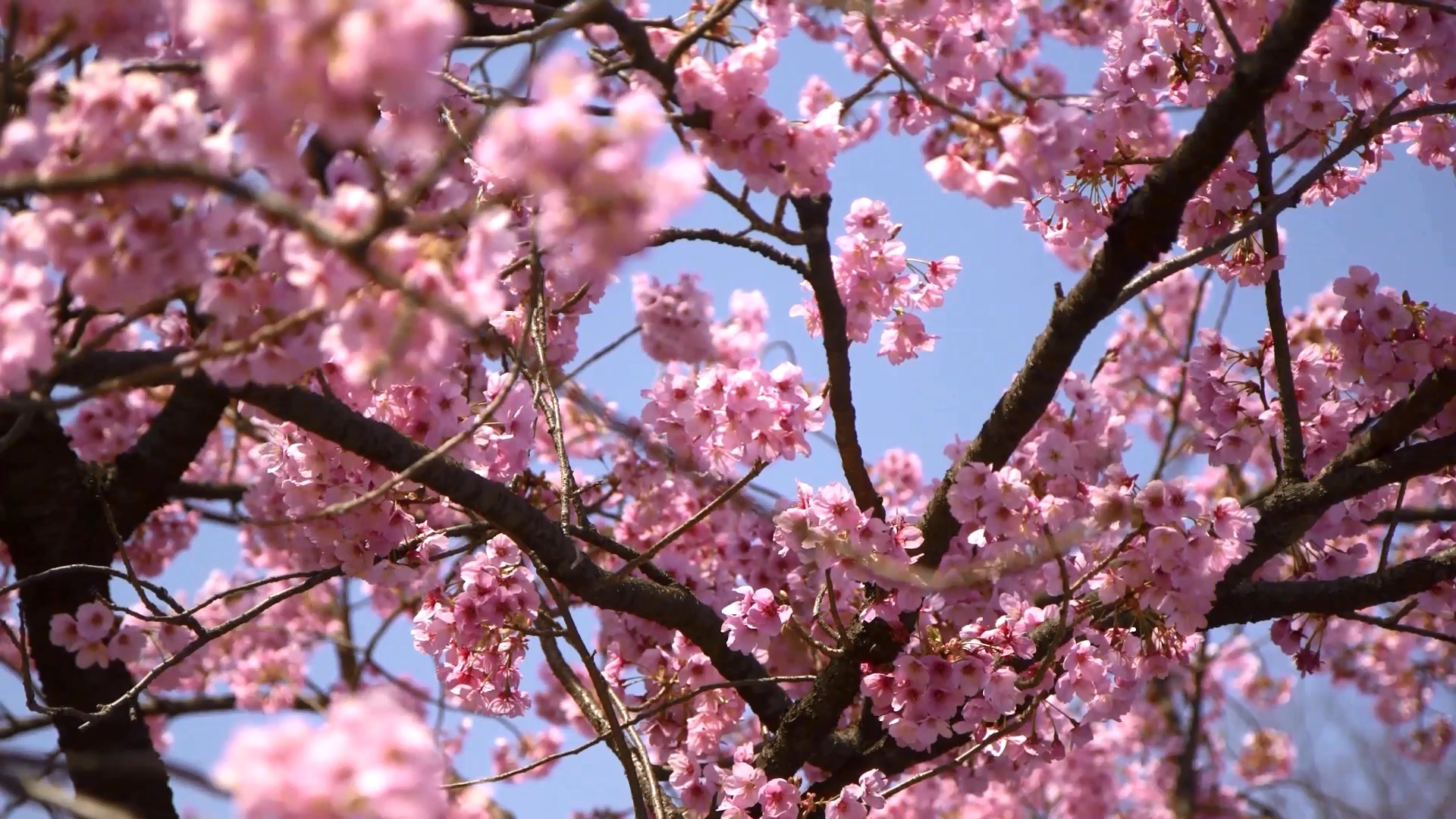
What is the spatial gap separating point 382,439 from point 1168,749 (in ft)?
29.2

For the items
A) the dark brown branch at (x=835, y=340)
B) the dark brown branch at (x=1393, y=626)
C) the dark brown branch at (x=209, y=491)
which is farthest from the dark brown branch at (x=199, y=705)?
the dark brown branch at (x=1393, y=626)

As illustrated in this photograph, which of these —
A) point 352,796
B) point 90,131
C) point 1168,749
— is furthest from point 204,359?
point 1168,749

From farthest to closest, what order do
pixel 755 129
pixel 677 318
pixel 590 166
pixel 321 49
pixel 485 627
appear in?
1. pixel 677 318
2. pixel 485 627
3. pixel 755 129
4. pixel 590 166
5. pixel 321 49

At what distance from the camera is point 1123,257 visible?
2.94 m

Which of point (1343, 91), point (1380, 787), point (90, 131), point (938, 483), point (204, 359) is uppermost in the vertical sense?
point (1380, 787)

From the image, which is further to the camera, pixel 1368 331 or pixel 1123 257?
pixel 1368 331

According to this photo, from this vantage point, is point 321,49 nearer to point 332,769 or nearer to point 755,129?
point 332,769

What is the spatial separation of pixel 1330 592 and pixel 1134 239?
1.36 m

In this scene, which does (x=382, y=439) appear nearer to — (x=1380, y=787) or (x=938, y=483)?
(x=938, y=483)

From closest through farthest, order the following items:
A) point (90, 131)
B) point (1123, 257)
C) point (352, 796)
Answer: point (352, 796)
point (90, 131)
point (1123, 257)

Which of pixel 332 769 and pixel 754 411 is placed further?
pixel 754 411

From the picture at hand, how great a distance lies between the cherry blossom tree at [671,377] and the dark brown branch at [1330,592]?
12 millimetres

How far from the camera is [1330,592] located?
3.42 meters

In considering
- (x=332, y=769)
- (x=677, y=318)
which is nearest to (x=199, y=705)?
(x=677, y=318)
